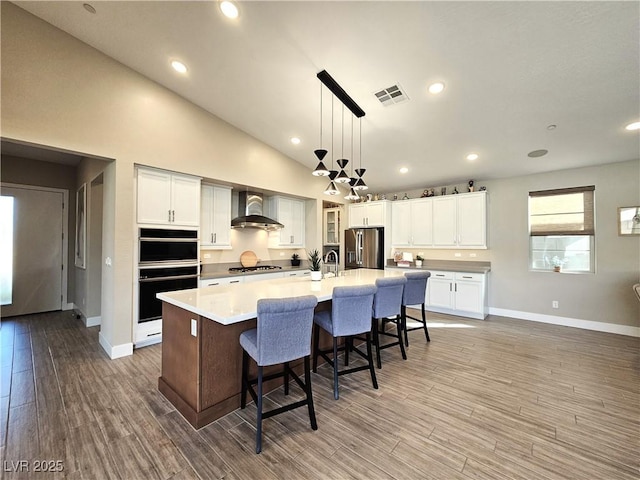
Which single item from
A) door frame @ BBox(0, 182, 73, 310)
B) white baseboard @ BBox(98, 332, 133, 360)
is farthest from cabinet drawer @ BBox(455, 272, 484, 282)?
door frame @ BBox(0, 182, 73, 310)

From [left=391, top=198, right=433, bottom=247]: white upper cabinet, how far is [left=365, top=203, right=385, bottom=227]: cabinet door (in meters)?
0.32

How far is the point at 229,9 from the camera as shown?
241 centimetres

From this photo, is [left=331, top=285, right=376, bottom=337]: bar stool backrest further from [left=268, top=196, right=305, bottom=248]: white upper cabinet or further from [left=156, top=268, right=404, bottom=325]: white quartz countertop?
[left=268, top=196, right=305, bottom=248]: white upper cabinet

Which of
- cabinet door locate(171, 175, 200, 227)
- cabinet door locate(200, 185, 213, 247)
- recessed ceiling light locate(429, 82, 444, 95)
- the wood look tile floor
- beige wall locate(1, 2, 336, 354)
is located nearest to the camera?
the wood look tile floor

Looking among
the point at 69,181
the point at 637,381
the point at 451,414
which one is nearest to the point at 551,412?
the point at 451,414

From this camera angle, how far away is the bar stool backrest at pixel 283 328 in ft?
5.65

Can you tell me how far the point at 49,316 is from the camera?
190 inches

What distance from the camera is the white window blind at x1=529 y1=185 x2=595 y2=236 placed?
172 inches

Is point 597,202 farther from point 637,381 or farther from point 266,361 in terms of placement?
point 266,361

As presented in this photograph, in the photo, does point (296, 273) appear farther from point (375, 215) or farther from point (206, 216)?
point (375, 215)

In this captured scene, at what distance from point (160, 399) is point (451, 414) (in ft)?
8.23

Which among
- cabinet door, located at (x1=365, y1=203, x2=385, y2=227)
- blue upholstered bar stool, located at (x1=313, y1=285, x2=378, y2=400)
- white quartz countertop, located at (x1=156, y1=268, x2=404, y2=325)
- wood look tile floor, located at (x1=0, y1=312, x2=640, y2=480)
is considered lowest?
wood look tile floor, located at (x1=0, y1=312, x2=640, y2=480)

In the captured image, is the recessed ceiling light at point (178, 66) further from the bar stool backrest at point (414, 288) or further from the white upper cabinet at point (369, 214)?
the white upper cabinet at point (369, 214)

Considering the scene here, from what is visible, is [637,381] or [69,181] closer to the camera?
[637,381]
